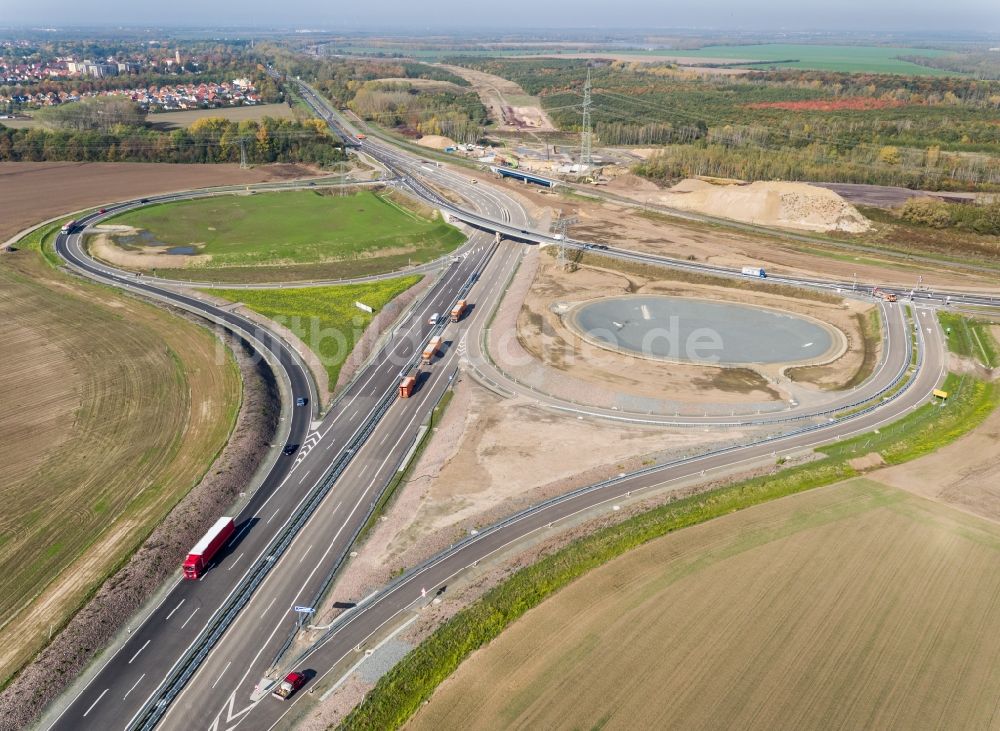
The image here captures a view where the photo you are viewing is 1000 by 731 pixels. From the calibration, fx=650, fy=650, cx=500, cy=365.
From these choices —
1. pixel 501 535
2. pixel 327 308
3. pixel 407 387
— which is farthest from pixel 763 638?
pixel 327 308

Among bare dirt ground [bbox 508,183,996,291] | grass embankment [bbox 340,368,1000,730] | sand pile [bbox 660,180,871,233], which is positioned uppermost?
sand pile [bbox 660,180,871,233]

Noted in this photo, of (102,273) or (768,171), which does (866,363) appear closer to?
(768,171)

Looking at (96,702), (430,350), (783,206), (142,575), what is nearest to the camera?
(96,702)

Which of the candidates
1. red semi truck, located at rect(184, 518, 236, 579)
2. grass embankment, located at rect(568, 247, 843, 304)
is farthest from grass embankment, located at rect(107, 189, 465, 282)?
red semi truck, located at rect(184, 518, 236, 579)

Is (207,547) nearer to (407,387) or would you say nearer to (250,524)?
(250,524)

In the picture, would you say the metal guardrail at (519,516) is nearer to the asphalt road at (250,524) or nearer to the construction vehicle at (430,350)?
the asphalt road at (250,524)

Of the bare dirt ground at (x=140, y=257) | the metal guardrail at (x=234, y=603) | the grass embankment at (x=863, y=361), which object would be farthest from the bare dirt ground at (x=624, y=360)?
the bare dirt ground at (x=140, y=257)

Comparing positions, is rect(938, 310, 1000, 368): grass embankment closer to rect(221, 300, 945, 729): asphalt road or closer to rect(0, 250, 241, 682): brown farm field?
rect(221, 300, 945, 729): asphalt road
